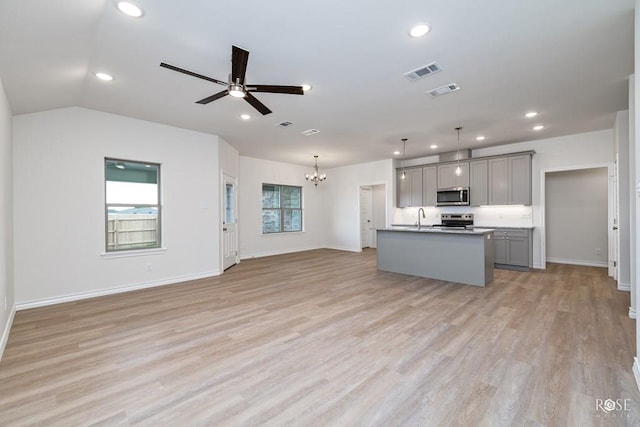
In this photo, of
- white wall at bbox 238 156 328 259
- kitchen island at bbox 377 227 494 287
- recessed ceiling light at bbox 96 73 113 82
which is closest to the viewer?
recessed ceiling light at bbox 96 73 113 82

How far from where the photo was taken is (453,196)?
23.1ft

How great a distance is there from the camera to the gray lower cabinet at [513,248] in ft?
19.6

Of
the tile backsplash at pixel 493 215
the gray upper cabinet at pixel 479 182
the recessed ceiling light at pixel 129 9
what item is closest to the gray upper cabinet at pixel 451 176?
the gray upper cabinet at pixel 479 182

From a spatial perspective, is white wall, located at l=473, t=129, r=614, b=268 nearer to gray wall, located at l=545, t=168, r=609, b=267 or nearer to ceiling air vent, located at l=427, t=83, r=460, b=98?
gray wall, located at l=545, t=168, r=609, b=267

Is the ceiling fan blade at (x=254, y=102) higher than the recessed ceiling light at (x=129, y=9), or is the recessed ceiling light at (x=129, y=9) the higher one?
the recessed ceiling light at (x=129, y=9)

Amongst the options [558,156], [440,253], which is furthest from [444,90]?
[558,156]

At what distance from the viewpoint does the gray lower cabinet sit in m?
5.97

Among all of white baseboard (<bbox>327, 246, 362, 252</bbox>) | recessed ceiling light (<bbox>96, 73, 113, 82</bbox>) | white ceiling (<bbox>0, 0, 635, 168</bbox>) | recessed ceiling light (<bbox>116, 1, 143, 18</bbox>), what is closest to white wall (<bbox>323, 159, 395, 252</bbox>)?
white baseboard (<bbox>327, 246, 362, 252</bbox>)

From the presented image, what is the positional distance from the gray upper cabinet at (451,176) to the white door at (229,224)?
516 centimetres

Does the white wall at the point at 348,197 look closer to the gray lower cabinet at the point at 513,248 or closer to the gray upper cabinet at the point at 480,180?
the gray upper cabinet at the point at 480,180

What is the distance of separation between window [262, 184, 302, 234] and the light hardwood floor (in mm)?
4274

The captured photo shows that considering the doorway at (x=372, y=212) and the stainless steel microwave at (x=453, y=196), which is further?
the doorway at (x=372, y=212)

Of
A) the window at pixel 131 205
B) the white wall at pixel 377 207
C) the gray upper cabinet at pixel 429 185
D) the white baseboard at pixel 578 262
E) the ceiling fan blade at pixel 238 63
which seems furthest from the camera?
the white wall at pixel 377 207

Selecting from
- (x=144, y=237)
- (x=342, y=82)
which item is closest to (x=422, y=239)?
(x=342, y=82)
